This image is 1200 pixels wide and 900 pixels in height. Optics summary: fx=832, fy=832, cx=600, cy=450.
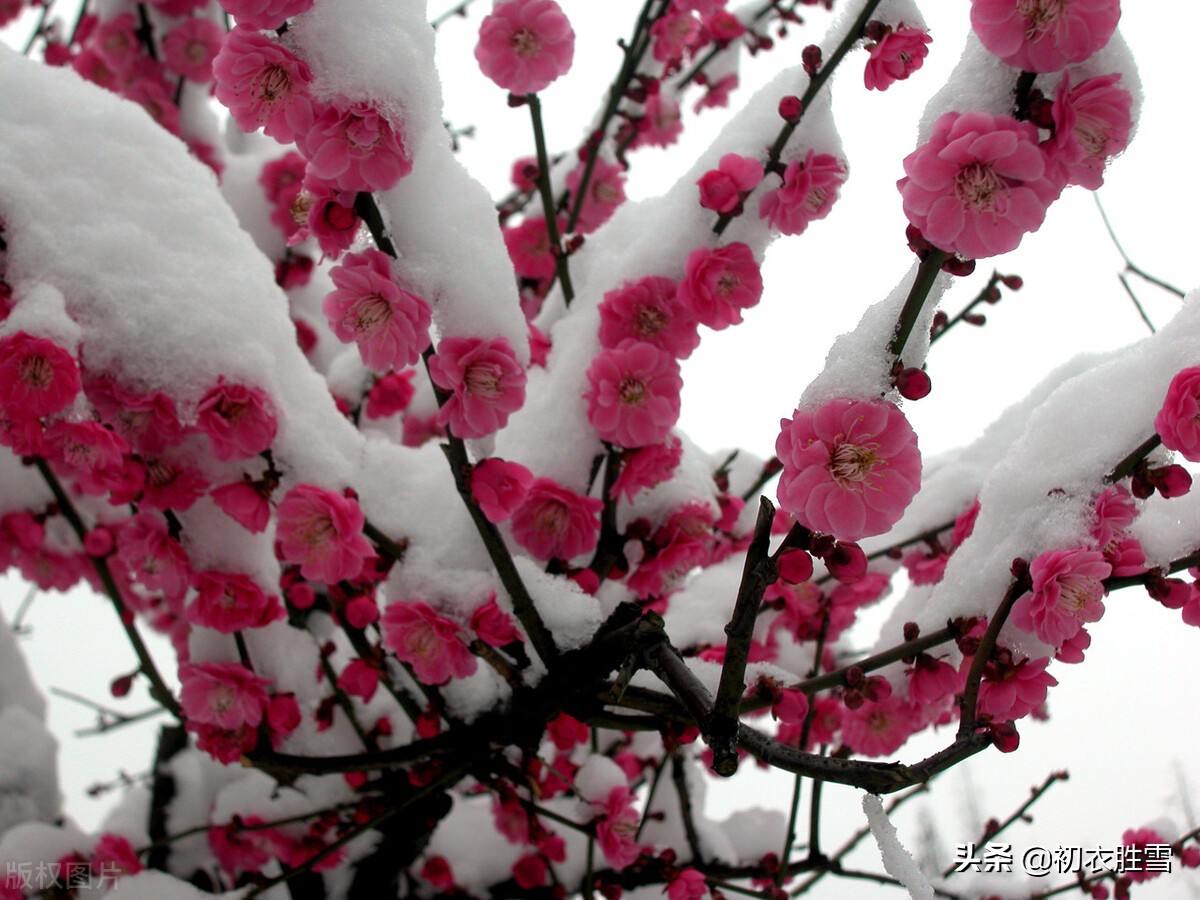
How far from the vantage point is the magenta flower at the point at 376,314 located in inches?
46.4

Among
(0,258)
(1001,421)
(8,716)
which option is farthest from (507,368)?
(8,716)

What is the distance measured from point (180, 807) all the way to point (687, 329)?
6.80 feet

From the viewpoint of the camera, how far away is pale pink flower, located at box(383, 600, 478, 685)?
56.8 inches

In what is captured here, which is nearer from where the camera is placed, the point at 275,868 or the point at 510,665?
the point at 510,665

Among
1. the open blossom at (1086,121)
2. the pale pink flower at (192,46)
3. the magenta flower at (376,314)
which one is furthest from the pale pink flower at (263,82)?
the pale pink flower at (192,46)

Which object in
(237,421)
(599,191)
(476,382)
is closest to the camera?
(476,382)

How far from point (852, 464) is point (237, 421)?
1.04 metres

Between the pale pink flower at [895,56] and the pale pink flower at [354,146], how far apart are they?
2.62 feet

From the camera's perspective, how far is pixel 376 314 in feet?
3.97

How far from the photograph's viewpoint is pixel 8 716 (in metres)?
2.53

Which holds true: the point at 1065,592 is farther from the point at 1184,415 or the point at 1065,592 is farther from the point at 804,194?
the point at 804,194

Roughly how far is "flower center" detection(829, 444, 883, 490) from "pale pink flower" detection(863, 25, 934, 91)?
781mm

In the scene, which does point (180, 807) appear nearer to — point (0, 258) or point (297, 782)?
point (297, 782)

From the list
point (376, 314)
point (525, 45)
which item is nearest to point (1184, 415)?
point (376, 314)
